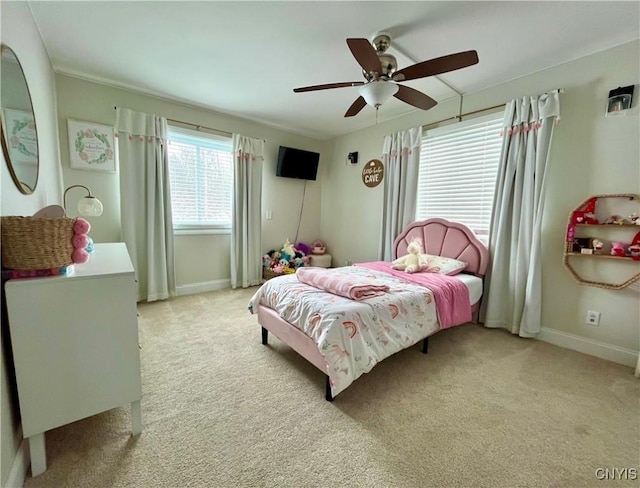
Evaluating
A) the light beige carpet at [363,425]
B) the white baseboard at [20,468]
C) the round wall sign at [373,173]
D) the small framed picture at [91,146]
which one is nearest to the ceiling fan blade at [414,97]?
the round wall sign at [373,173]

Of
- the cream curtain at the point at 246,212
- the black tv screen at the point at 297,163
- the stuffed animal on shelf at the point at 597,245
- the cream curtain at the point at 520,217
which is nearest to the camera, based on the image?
the stuffed animal on shelf at the point at 597,245

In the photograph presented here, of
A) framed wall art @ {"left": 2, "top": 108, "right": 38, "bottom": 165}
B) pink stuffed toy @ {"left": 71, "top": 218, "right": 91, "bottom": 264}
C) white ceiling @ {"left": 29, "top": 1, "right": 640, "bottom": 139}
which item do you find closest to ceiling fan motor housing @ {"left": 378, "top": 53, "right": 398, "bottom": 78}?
white ceiling @ {"left": 29, "top": 1, "right": 640, "bottom": 139}

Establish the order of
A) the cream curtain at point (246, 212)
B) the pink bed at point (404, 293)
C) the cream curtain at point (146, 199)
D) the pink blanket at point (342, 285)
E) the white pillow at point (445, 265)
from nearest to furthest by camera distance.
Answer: the pink bed at point (404, 293), the pink blanket at point (342, 285), the white pillow at point (445, 265), the cream curtain at point (146, 199), the cream curtain at point (246, 212)

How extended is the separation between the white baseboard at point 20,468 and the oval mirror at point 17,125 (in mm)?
1274

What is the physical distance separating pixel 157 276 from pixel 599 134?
4727mm

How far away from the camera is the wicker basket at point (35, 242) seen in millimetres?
1035

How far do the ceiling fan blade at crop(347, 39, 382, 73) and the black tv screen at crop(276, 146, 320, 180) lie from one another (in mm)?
2536

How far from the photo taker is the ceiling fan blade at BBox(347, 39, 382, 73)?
157 cm

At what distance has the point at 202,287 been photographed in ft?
12.5

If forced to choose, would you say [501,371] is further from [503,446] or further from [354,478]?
[354,478]

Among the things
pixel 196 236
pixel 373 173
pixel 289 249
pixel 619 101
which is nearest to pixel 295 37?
pixel 373 173

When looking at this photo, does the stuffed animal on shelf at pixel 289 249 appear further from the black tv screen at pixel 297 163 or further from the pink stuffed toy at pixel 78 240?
the pink stuffed toy at pixel 78 240

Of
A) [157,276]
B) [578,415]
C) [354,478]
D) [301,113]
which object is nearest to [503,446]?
[578,415]

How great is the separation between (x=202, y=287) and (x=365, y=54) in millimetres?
3443
